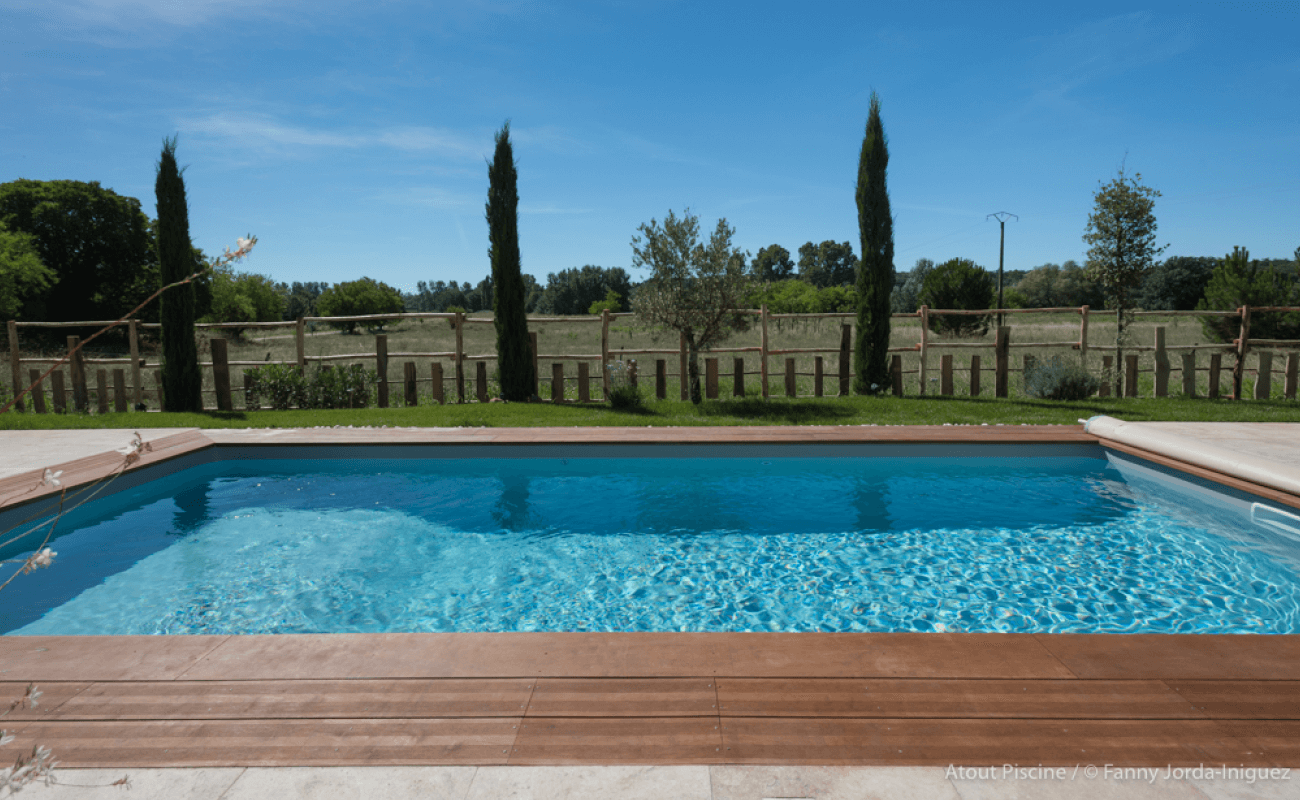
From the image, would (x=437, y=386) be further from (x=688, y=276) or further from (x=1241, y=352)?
(x=1241, y=352)

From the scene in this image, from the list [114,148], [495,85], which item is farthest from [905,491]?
[114,148]

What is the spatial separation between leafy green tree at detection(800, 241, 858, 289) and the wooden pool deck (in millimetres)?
84781

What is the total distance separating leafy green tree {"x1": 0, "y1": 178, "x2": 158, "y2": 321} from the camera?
35656mm

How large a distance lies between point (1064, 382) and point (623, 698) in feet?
38.6

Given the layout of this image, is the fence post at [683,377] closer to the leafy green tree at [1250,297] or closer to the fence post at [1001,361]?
the fence post at [1001,361]

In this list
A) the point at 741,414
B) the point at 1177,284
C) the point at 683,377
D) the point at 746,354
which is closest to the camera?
the point at 741,414

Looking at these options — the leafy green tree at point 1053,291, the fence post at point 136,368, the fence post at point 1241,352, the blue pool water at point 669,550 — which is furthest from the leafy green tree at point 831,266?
the blue pool water at point 669,550

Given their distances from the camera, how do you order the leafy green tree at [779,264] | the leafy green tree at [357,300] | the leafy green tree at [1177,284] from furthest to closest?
the leafy green tree at [779,264], the leafy green tree at [357,300], the leafy green tree at [1177,284]

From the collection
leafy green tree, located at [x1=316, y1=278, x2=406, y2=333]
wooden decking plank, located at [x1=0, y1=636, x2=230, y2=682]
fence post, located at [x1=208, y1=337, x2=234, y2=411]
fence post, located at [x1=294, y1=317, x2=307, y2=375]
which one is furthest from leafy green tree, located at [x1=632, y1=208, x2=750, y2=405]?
leafy green tree, located at [x1=316, y1=278, x2=406, y2=333]

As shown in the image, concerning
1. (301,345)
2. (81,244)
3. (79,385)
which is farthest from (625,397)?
(81,244)

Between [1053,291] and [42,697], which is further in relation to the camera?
[1053,291]

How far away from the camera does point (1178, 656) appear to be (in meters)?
2.81

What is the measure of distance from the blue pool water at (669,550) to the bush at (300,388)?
447cm

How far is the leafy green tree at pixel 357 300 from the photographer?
55281 mm
